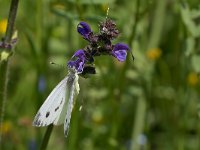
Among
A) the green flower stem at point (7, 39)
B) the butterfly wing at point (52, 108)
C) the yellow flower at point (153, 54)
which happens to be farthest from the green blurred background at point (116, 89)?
the butterfly wing at point (52, 108)

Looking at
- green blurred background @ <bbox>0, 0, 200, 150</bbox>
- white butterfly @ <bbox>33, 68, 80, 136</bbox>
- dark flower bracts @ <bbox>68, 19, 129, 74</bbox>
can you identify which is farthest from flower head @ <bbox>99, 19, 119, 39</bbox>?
green blurred background @ <bbox>0, 0, 200, 150</bbox>

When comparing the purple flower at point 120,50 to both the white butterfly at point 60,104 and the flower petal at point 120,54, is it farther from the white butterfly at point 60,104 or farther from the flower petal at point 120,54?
the white butterfly at point 60,104

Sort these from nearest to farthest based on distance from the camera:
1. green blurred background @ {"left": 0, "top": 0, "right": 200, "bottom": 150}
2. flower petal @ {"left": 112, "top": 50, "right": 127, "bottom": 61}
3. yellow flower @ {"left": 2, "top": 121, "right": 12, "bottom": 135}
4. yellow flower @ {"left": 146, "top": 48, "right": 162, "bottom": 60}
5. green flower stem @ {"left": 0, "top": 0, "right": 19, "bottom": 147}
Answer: flower petal @ {"left": 112, "top": 50, "right": 127, "bottom": 61} < green flower stem @ {"left": 0, "top": 0, "right": 19, "bottom": 147} < green blurred background @ {"left": 0, "top": 0, "right": 200, "bottom": 150} < yellow flower @ {"left": 2, "top": 121, "right": 12, "bottom": 135} < yellow flower @ {"left": 146, "top": 48, "right": 162, "bottom": 60}

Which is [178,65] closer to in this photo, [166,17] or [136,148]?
[136,148]

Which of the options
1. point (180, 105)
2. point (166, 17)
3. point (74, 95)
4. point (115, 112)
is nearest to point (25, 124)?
point (115, 112)

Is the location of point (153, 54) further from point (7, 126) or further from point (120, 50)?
point (120, 50)

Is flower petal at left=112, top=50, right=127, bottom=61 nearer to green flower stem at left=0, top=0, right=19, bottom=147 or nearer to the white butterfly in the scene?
the white butterfly
